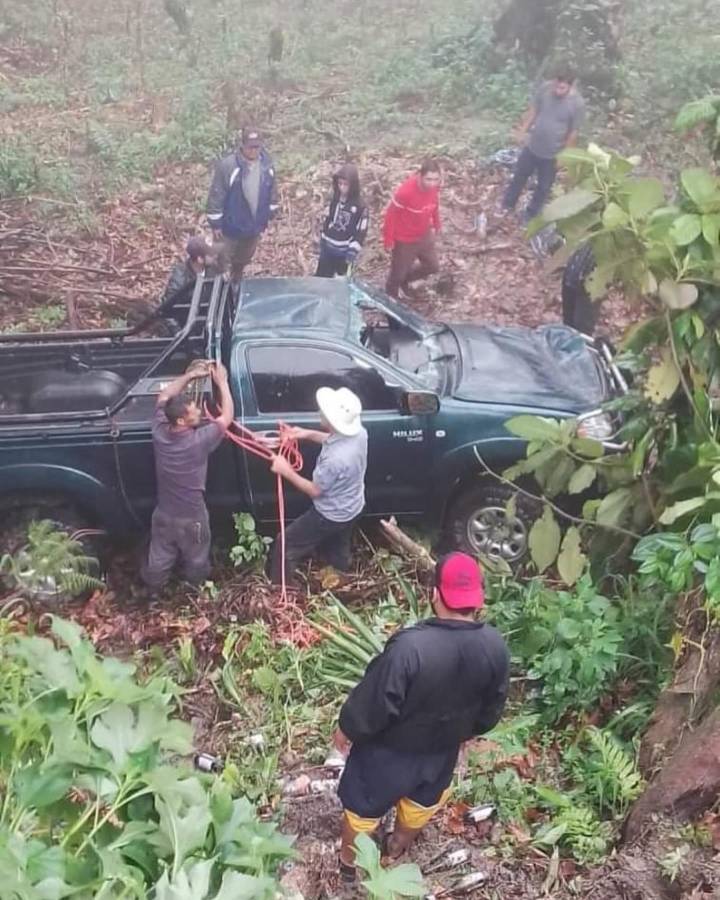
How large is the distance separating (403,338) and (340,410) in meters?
1.37

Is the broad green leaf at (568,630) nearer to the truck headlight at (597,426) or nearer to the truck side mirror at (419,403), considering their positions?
the truck headlight at (597,426)

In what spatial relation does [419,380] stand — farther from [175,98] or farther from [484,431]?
[175,98]

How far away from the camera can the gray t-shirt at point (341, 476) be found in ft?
19.6

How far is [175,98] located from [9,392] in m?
8.01

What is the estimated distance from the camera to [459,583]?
12.3ft

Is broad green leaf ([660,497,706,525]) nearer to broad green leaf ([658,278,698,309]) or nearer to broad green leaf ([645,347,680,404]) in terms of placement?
broad green leaf ([645,347,680,404])

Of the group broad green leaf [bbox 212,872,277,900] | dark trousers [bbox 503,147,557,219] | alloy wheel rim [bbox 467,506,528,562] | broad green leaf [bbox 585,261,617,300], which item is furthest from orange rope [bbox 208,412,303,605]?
dark trousers [bbox 503,147,557,219]

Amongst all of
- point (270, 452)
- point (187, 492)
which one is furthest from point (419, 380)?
point (187, 492)

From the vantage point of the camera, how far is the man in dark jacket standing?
29.7 feet

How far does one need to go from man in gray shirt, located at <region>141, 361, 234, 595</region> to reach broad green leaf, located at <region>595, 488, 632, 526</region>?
223 centimetres

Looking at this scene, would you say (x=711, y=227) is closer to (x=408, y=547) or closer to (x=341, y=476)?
(x=341, y=476)

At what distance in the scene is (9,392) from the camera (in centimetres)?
691

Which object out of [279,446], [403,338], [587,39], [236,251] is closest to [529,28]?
[587,39]

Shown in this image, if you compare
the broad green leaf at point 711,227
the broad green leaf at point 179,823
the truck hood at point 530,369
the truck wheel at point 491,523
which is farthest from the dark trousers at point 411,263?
the broad green leaf at point 179,823
